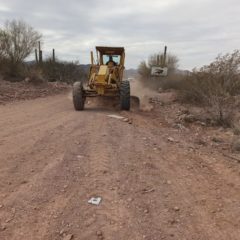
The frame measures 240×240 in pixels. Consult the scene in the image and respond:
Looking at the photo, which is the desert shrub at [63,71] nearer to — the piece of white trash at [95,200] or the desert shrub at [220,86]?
the desert shrub at [220,86]

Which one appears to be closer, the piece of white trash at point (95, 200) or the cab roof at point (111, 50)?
the piece of white trash at point (95, 200)

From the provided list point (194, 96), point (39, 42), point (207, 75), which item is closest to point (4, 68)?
point (39, 42)

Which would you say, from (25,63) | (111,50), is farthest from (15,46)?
(111,50)

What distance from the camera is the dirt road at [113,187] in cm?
594

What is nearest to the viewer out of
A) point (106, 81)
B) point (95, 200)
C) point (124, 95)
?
point (95, 200)

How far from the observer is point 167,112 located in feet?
72.0

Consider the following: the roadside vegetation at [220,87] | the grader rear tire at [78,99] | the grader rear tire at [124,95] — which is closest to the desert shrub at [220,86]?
the roadside vegetation at [220,87]

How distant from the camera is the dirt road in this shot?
5938 millimetres

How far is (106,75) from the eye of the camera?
62.2 ft

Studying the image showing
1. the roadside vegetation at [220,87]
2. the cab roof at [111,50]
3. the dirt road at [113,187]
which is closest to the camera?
the dirt road at [113,187]

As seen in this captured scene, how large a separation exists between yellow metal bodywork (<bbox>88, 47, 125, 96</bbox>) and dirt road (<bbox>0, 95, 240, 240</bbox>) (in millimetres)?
6856

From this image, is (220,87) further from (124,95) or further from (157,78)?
(157,78)

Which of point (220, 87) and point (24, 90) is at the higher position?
point (220, 87)

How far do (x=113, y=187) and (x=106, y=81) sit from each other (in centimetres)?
1184
